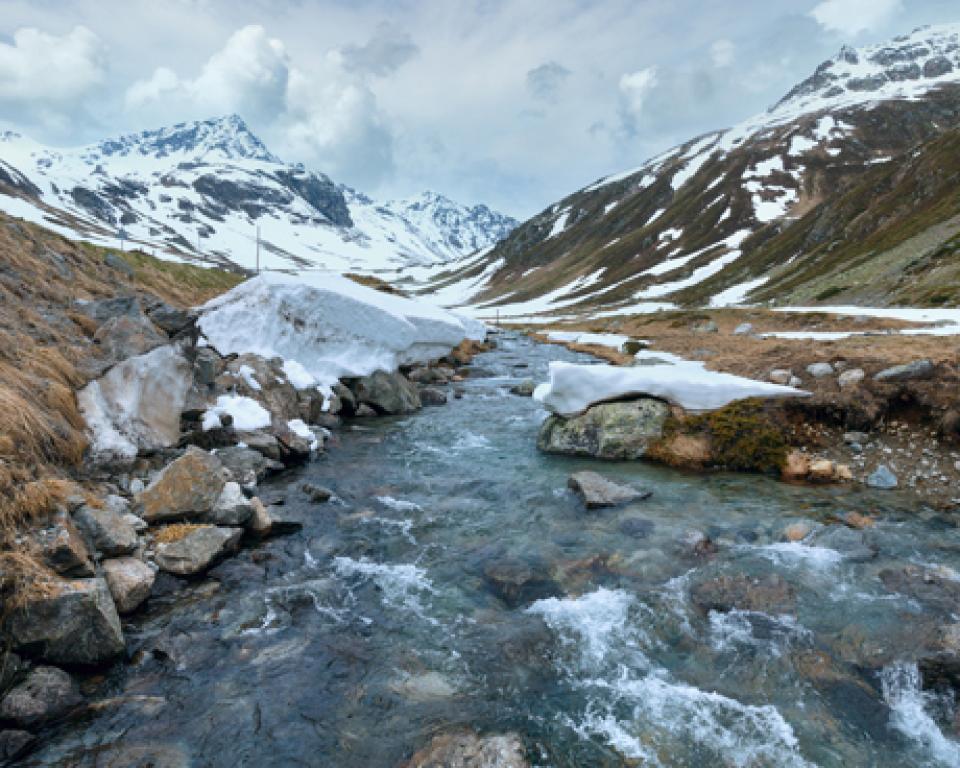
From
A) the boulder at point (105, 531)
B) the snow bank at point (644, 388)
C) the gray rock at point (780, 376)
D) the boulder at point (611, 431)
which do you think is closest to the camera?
the boulder at point (105, 531)

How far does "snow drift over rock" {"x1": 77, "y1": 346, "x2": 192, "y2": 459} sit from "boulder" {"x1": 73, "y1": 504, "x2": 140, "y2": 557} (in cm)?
295

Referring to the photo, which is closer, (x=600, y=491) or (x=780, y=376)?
(x=600, y=491)

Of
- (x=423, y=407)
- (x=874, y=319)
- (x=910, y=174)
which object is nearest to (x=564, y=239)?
(x=910, y=174)

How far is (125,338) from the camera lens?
13.7 m

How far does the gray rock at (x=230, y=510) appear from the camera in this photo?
32.6 feet

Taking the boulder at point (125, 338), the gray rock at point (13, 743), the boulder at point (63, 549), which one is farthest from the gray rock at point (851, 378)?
the boulder at point (125, 338)

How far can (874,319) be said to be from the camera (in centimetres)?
3275

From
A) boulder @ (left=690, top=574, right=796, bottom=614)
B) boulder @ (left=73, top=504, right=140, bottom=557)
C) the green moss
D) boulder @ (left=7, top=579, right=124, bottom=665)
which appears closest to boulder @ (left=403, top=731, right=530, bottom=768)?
boulder @ (left=690, top=574, right=796, bottom=614)

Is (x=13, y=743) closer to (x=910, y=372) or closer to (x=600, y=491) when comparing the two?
(x=600, y=491)

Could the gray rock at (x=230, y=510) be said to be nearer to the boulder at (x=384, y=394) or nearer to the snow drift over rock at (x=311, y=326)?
the snow drift over rock at (x=311, y=326)

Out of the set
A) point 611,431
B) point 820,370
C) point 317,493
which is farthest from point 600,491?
point 820,370

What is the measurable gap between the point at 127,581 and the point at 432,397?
17.1 meters

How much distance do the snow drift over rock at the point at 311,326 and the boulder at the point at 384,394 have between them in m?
0.41

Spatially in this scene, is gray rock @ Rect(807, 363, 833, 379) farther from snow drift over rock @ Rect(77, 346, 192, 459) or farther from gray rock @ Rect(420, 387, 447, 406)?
snow drift over rock @ Rect(77, 346, 192, 459)
